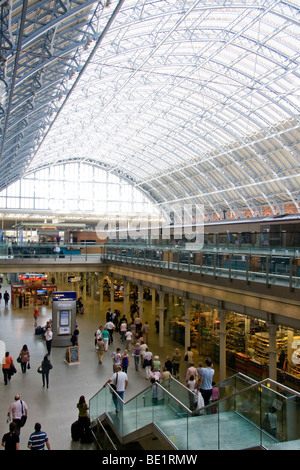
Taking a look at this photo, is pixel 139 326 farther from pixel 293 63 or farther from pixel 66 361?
pixel 293 63

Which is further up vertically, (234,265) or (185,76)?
(185,76)

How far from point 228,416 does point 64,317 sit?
1614 cm

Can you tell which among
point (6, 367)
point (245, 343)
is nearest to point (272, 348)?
point (245, 343)

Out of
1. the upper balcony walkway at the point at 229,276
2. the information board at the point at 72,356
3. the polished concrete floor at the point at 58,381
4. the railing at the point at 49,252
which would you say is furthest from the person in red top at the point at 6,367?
the railing at the point at 49,252

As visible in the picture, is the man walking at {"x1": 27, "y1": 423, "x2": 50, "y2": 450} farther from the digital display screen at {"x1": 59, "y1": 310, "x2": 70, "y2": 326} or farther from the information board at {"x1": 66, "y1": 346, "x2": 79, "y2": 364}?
the digital display screen at {"x1": 59, "y1": 310, "x2": 70, "y2": 326}

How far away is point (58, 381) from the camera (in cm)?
1595

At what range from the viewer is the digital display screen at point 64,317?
2203 cm

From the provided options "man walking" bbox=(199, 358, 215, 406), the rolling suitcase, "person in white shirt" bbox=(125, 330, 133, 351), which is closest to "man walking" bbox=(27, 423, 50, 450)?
the rolling suitcase

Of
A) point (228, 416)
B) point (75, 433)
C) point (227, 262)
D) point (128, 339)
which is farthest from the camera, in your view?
point (128, 339)

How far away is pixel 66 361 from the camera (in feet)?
61.1

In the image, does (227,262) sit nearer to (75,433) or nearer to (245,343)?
(245,343)

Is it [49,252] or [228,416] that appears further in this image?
[49,252]

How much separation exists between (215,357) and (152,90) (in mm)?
33426

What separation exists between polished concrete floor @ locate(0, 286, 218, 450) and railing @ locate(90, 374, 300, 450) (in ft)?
10.5
